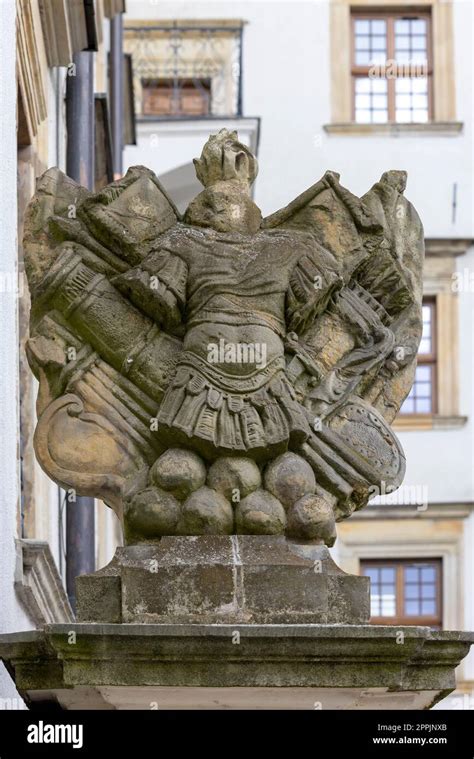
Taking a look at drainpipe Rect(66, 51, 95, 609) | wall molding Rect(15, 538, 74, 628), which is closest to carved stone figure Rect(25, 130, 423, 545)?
wall molding Rect(15, 538, 74, 628)

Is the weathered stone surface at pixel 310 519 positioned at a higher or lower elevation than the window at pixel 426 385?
lower

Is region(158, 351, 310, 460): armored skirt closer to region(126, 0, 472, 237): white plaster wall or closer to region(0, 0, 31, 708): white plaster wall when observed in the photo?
region(0, 0, 31, 708): white plaster wall

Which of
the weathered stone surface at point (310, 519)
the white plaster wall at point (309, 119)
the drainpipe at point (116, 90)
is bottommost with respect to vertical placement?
the weathered stone surface at point (310, 519)

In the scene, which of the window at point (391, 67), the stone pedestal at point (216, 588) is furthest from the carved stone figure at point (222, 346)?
the window at point (391, 67)

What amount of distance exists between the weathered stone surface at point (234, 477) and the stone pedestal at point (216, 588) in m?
0.17

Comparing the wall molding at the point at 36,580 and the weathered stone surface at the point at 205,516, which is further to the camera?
the wall molding at the point at 36,580

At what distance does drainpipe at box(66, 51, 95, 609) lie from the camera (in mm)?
12898

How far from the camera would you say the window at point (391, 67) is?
2808cm

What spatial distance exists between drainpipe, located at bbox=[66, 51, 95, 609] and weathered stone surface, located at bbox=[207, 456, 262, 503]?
268 inches

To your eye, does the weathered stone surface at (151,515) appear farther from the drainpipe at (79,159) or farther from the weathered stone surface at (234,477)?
the drainpipe at (79,159)

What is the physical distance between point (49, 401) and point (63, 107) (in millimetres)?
6673

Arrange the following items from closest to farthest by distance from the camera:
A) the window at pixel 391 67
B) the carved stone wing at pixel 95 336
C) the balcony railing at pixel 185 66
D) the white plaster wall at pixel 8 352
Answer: the carved stone wing at pixel 95 336
the white plaster wall at pixel 8 352
the balcony railing at pixel 185 66
the window at pixel 391 67

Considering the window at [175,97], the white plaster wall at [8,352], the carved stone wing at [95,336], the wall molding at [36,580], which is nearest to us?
the carved stone wing at [95,336]

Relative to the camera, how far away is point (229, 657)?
18.6 ft
